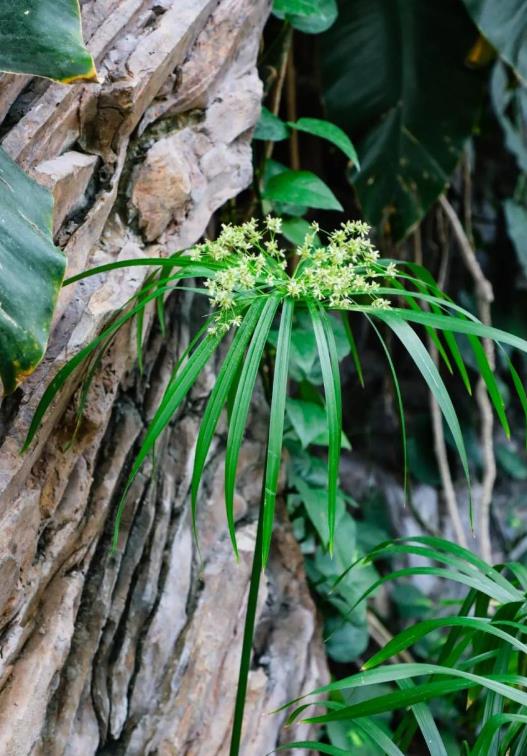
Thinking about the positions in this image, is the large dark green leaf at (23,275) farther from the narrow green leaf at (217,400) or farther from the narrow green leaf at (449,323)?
the narrow green leaf at (449,323)

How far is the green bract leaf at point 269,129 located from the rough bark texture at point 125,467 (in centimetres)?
14

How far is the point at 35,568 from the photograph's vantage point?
1.04 metres

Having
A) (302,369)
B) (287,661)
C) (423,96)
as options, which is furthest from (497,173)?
(287,661)

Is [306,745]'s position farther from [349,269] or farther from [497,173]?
[497,173]

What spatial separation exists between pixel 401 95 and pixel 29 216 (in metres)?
1.25

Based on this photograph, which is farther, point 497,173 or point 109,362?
point 497,173

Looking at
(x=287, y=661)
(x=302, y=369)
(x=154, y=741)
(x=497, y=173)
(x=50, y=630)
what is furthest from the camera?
(x=497, y=173)

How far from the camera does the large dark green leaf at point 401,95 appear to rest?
1.81 meters

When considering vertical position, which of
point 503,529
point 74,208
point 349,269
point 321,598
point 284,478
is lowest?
point 503,529

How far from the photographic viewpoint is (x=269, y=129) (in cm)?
149

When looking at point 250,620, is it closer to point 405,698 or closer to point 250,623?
point 250,623

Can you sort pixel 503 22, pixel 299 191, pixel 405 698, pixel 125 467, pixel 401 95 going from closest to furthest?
pixel 405 698
pixel 125 467
pixel 299 191
pixel 503 22
pixel 401 95

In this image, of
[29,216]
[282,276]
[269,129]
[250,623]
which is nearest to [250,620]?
[250,623]

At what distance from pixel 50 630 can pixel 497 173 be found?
81.6 inches
